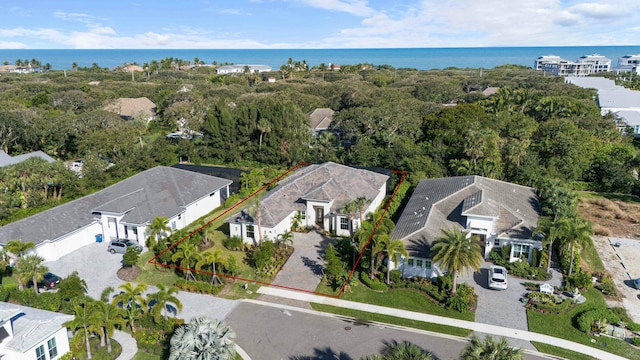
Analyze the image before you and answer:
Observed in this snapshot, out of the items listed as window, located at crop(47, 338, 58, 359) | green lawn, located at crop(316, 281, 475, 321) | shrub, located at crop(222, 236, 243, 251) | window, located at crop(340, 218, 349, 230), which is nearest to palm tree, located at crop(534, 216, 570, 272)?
green lawn, located at crop(316, 281, 475, 321)

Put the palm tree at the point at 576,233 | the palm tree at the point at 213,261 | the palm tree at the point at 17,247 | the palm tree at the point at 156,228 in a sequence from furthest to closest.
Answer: the palm tree at the point at 156,228 → the palm tree at the point at 213,261 → the palm tree at the point at 17,247 → the palm tree at the point at 576,233

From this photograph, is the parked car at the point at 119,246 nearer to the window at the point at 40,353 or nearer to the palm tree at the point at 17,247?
the palm tree at the point at 17,247

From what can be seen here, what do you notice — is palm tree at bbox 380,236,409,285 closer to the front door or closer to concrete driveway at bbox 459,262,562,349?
concrete driveway at bbox 459,262,562,349

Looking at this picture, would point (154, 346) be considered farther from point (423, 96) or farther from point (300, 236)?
point (423, 96)

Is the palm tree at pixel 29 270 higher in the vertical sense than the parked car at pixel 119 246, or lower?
higher

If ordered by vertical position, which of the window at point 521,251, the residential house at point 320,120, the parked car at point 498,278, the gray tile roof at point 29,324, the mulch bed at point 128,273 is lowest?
the mulch bed at point 128,273

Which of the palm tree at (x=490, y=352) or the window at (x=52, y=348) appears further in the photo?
the window at (x=52, y=348)

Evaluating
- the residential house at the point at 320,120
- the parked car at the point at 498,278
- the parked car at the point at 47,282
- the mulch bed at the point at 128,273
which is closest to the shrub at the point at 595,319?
the parked car at the point at 498,278
